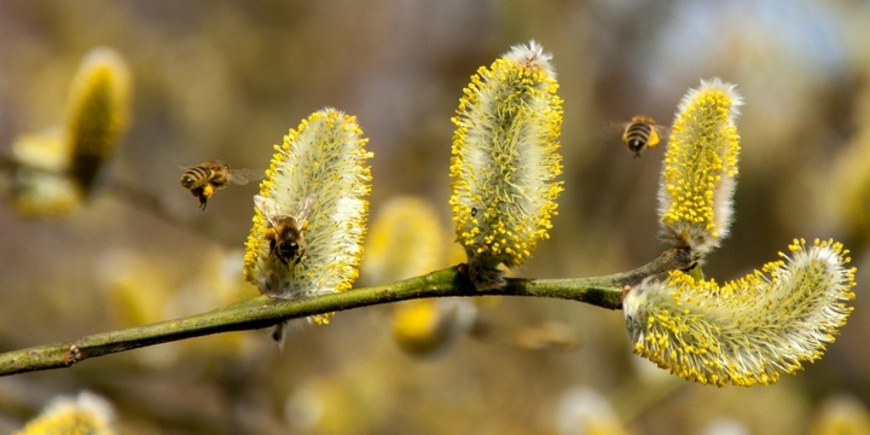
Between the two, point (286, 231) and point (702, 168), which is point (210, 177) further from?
point (702, 168)

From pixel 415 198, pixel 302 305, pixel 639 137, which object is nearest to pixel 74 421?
pixel 302 305

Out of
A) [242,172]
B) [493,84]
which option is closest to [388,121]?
[242,172]

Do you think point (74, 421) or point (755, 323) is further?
point (74, 421)

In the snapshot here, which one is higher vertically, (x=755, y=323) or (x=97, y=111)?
(x=97, y=111)

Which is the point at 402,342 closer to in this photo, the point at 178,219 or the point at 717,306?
the point at 178,219

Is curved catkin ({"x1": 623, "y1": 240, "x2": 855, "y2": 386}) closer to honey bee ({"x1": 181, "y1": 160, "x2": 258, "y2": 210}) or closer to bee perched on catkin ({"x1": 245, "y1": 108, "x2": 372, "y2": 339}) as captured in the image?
bee perched on catkin ({"x1": 245, "y1": 108, "x2": 372, "y2": 339})

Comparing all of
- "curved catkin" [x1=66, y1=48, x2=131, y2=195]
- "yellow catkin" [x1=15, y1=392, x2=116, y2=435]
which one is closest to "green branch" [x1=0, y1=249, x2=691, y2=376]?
"yellow catkin" [x1=15, y1=392, x2=116, y2=435]
